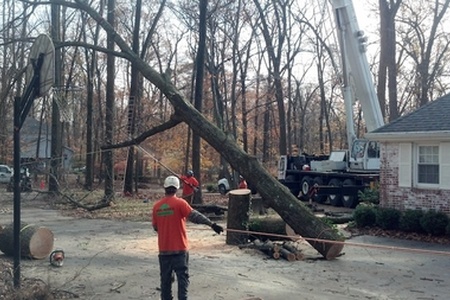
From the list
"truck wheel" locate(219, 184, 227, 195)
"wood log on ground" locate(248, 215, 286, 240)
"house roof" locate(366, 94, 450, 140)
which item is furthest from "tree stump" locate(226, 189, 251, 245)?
"truck wheel" locate(219, 184, 227, 195)

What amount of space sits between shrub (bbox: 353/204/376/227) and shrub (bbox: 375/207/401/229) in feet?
1.04

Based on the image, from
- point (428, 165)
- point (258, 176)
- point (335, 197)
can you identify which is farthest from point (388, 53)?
point (258, 176)

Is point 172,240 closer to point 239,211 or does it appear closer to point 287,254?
point 287,254

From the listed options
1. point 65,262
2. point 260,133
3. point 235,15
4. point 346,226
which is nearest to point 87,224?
point 65,262

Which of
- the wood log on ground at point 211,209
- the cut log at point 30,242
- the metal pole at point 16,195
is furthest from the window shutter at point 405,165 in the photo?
the metal pole at point 16,195

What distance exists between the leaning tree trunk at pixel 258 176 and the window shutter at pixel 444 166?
5907 millimetres

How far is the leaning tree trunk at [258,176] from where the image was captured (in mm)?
11500

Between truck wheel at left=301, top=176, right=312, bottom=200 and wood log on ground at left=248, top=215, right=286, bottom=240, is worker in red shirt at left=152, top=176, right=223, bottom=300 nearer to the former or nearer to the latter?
wood log on ground at left=248, top=215, right=286, bottom=240

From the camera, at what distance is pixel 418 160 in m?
16.7

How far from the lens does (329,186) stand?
2611cm

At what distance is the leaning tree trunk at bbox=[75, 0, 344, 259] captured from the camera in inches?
453

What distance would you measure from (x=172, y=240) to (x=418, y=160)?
1148 cm

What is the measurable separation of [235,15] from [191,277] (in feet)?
104

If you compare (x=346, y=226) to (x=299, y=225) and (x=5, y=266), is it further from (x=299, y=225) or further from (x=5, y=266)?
(x=5, y=266)
